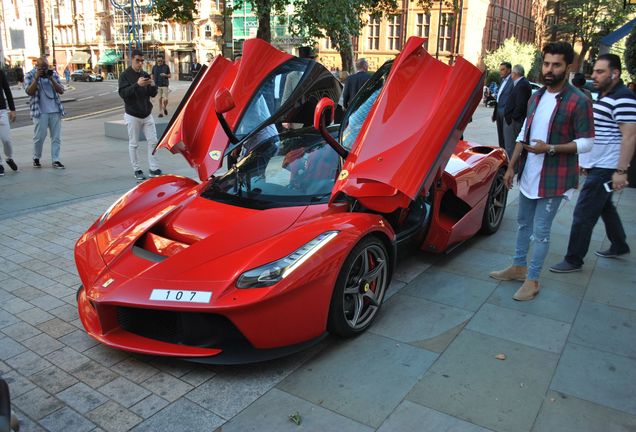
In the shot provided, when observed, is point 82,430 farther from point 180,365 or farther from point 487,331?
point 487,331

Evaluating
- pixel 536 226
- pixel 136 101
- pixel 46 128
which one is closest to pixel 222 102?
pixel 536 226

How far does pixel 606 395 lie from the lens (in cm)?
279

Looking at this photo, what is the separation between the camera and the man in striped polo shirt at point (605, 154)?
4.14 meters

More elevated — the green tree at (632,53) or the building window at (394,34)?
the building window at (394,34)

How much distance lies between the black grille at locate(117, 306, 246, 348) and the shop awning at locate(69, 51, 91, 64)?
267ft

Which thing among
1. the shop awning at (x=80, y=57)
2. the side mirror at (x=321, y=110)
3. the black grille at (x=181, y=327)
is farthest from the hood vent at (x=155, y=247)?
the shop awning at (x=80, y=57)

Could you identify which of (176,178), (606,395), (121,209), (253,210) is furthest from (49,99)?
(606,395)

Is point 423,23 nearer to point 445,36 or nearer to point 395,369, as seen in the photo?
point 445,36

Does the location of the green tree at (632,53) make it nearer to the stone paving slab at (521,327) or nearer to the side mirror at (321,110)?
the stone paving slab at (521,327)

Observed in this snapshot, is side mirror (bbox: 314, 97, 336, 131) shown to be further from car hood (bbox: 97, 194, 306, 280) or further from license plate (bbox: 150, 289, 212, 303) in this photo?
license plate (bbox: 150, 289, 212, 303)

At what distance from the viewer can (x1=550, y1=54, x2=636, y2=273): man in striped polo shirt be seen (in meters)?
4.14

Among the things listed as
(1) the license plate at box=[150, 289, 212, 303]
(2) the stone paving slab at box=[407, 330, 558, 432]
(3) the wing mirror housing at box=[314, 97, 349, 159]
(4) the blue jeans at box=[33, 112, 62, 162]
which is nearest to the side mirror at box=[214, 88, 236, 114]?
(3) the wing mirror housing at box=[314, 97, 349, 159]

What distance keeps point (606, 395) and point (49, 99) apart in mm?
8556

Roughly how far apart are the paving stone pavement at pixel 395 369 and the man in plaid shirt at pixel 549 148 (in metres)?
0.56
